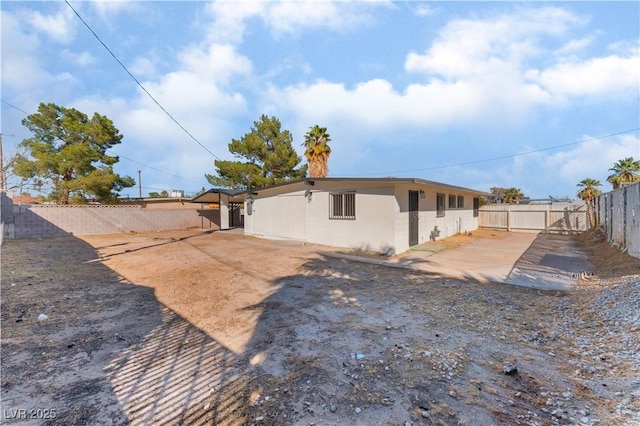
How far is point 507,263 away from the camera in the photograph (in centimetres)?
803

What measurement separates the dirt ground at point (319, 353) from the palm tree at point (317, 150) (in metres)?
15.6

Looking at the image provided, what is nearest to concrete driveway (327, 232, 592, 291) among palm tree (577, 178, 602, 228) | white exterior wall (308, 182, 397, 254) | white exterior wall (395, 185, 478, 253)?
white exterior wall (395, 185, 478, 253)

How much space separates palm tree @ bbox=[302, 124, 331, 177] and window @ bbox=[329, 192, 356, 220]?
935cm

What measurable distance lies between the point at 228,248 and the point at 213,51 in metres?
8.05

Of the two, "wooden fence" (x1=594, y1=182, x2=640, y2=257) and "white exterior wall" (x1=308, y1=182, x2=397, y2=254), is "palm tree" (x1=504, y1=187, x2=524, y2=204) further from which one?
"white exterior wall" (x1=308, y1=182, x2=397, y2=254)

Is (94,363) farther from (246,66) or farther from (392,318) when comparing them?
(246,66)

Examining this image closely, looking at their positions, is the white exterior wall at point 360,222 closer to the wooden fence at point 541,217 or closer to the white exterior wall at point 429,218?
the white exterior wall at point 429,218

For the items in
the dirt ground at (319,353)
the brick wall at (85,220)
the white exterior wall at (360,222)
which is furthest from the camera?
the brick wall at (85,220)

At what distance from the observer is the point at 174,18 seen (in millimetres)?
9344

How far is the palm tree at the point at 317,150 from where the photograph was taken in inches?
808

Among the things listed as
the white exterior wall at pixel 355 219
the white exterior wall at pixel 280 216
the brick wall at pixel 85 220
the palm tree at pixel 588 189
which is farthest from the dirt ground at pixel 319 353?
the palm tree at pixel 588 189

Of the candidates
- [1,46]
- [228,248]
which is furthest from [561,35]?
[1,46]

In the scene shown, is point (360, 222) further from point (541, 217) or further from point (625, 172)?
point (625, 172)

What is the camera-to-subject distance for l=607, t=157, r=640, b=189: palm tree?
1805cm
